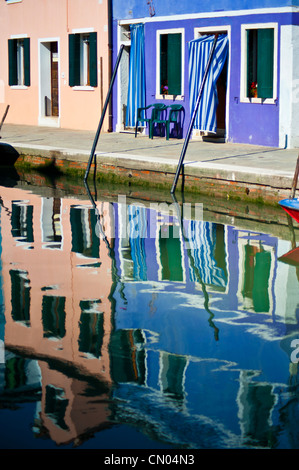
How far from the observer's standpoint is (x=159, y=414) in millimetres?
4883

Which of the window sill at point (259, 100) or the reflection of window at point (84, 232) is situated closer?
the reflection of window at point (84, 232)

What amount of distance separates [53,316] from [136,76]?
12.4 meters

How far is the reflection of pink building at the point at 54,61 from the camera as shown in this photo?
20.0 m

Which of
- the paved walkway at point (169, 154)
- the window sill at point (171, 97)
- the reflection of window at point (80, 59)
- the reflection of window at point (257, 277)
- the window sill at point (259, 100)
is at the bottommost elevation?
the reflection of window at point (257, 277)

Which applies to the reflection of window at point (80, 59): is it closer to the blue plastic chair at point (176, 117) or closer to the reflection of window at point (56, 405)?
the blue plastic chair at point (176, 117)

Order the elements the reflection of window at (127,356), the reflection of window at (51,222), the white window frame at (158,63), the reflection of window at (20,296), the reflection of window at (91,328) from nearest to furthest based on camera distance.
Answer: the reflection of window at (127,356)
the reflection of window at (91,328)
the reflection of window at (20,296)
the reflection of window at (51,222)
the white window frame at (158,63)

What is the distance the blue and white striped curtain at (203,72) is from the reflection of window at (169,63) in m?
0.57

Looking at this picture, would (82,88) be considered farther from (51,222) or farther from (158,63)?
(51,222)

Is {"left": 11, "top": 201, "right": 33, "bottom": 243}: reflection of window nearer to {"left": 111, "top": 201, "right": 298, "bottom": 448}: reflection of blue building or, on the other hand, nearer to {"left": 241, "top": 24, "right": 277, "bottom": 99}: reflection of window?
{"left": 111, "top": 201, "right": 298, "bottom": 448}: reflection of blue building

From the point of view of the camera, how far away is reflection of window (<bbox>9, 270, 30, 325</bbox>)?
6.93 metres

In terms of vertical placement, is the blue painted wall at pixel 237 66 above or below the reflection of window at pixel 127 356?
above

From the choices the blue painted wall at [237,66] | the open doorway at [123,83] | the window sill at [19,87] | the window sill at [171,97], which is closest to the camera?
the blue painted wall at [237,66]

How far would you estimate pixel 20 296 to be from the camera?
7547 millimetres

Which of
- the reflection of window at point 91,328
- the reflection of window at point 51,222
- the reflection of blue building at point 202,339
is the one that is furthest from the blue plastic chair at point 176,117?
the reflection of window at point 91,328
